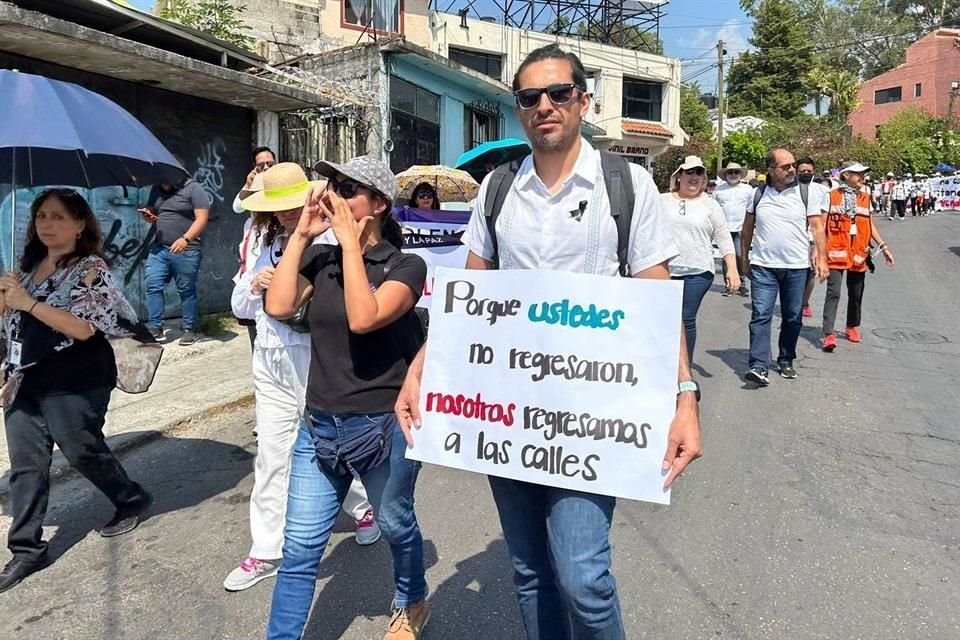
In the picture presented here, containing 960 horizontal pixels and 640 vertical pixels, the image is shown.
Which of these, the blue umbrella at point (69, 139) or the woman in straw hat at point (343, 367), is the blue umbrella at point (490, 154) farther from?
the woman in straw hat at point (343, 367)

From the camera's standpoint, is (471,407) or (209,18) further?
→ (209,18)

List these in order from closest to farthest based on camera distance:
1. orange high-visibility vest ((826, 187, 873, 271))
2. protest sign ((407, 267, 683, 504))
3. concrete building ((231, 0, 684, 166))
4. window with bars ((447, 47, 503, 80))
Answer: protest sign ((407, 267, 683, 504)) < orange high-visibility vest ((826, 187, 873, 271)) < concrete building ((231, 0, 684, 166)) < window with bars ((447, 47, 503, 80))

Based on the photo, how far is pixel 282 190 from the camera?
313 centimetres

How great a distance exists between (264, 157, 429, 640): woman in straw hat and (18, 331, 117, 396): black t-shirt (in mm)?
1527

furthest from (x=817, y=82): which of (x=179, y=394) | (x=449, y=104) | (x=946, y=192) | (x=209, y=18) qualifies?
(x=179, y=394)

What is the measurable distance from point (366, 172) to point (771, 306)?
16.0ft

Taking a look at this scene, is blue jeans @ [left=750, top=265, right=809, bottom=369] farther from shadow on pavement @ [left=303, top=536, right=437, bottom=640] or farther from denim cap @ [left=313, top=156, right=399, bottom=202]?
denim cap @ [left=313, top=156, right=399, bottom=202]

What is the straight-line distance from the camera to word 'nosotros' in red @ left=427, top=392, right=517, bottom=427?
2041 millimetres

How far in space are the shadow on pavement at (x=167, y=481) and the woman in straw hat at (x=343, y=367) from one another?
1.89 metres

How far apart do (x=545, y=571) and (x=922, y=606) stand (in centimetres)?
179

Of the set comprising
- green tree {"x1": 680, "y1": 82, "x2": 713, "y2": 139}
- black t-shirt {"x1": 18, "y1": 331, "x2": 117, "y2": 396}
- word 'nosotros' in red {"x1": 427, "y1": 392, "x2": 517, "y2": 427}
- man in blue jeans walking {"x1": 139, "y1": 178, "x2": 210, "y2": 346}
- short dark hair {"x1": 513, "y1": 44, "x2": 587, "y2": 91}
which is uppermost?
green tree {"x1": 680, "y1": 82, "x2": 713, "y2": 139}

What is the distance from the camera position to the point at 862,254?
7.61m

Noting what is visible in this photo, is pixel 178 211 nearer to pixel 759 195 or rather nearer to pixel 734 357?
pixel 759 195

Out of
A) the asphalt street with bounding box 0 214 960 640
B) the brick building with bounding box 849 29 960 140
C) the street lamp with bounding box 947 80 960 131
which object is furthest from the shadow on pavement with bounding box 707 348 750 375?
the brick building with bounding box 849 29 960 140
